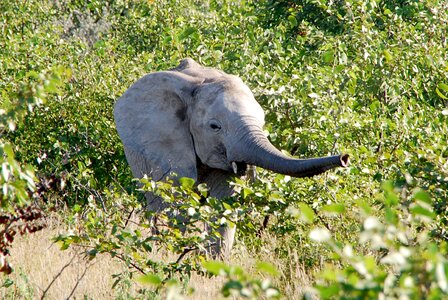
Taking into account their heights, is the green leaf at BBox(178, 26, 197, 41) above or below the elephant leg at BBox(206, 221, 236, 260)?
above

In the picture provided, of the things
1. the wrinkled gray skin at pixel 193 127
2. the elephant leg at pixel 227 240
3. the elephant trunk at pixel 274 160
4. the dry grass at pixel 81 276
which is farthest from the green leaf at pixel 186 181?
the wrinkled gray skin at pixel 193 127

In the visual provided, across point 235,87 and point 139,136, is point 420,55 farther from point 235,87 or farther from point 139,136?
point 139,136

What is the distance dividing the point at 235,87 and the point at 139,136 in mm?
981

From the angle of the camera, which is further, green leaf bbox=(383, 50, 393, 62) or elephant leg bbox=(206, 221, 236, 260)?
green leaf bbox=(383, 50, 393, 62)

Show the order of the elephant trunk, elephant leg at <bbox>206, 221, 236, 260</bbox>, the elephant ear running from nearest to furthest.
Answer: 1. the elephant trunk
2. elephant leg at <bbox>206, 221, 236, 260</bbox>
3. the elephant ear

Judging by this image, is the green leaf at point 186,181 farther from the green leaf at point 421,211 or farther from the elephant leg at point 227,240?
the green leaf at point 421,211

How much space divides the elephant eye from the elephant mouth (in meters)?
0.36

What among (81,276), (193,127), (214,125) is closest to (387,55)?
(214,125)

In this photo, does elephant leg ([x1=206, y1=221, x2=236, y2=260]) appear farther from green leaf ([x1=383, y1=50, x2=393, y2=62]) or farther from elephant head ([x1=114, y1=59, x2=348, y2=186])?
green leaf ([x1=383, y1=50, x2=393, y2=62])

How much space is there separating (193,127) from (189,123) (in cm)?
11

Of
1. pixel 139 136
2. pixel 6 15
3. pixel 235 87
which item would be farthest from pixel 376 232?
pixel 6 15

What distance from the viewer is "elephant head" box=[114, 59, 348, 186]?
27.0 feet

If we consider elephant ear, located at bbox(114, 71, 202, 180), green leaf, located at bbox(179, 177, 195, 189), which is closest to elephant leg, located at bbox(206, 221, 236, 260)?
elephant ear, located at bbox(114, 71, 202, 180)

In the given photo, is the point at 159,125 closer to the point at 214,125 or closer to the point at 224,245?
the point at 214,125
